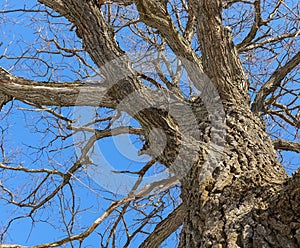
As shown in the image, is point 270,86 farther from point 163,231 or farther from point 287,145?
point 163,231

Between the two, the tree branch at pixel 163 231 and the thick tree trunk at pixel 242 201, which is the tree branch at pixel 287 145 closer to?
the thick tree trunk at pixel 242 201

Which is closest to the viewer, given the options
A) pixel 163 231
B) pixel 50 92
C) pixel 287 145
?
pixel 50 92

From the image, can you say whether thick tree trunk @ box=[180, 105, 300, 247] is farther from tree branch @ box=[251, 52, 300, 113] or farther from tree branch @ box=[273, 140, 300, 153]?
tree branch @ box=[273, 140, 300, 153]

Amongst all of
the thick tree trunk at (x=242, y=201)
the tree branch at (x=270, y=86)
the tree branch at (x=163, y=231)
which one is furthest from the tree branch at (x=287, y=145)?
the tree branch at (x=163, y=231)

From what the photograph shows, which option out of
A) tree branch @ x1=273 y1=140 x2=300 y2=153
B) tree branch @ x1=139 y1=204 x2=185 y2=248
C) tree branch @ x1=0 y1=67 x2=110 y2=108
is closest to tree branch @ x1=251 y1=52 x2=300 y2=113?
tree branch @ x1=273 y1=140 x2=300 y2=153

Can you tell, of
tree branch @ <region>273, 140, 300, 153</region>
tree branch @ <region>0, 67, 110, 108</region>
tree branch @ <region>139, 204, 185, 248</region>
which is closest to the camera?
tree branch @ <region>0, 67, 110, 108</region>

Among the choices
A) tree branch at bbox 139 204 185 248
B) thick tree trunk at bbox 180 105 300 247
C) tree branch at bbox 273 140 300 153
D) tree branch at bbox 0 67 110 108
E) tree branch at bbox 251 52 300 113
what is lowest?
thick tree trunk at bbox 180 105 300 247

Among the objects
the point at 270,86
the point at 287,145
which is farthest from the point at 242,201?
the point at 287,145

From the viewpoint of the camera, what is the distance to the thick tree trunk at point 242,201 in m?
1.33

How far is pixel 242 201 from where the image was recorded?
1.56 meters

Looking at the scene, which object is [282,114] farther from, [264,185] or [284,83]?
[264,185]

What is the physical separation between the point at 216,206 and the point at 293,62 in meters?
1.63

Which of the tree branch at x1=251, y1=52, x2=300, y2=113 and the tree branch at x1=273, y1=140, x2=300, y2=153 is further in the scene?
the tree branch at x1=273, y1=140, x2=300, y2=153

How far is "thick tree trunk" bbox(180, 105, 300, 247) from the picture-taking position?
1.33 m
